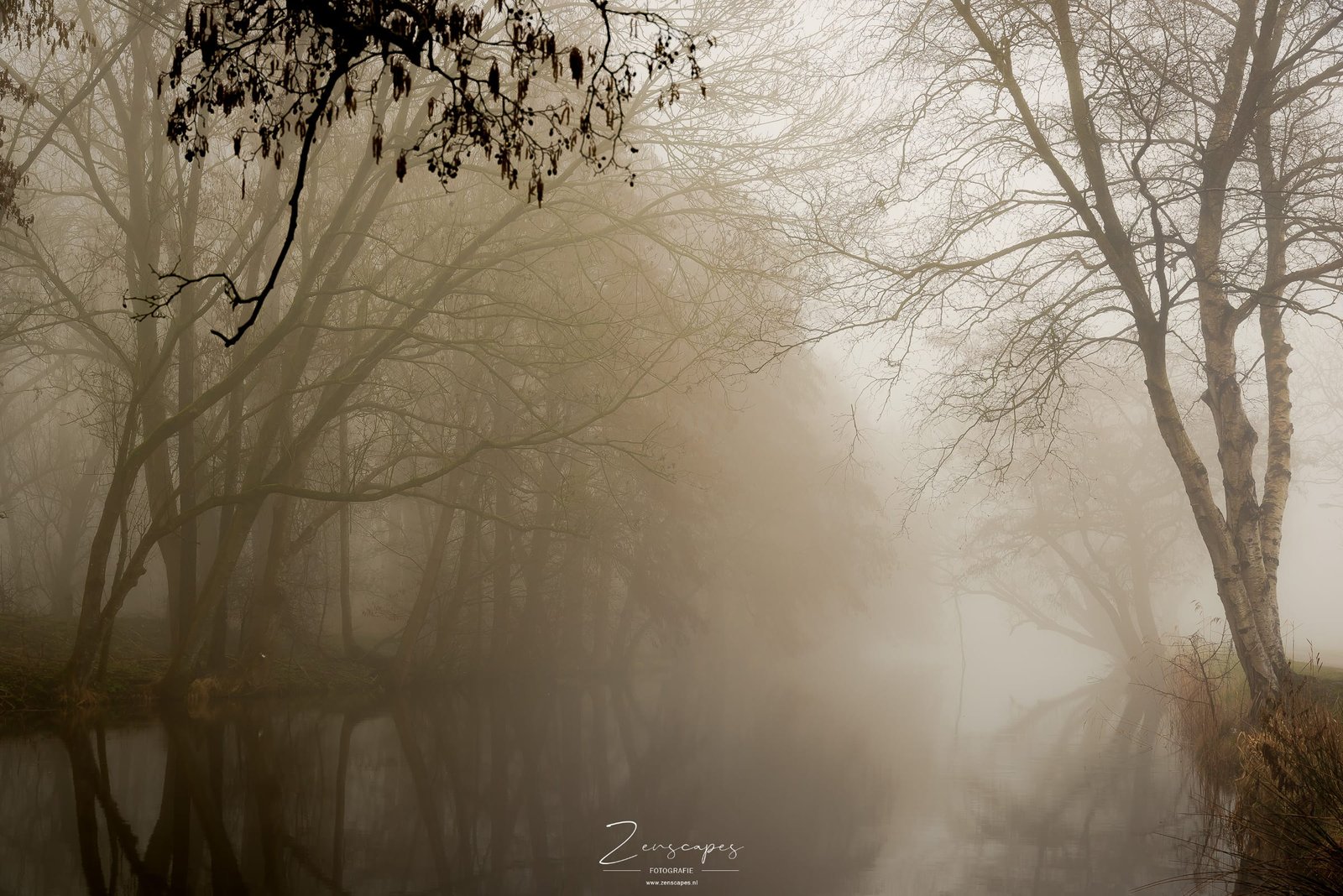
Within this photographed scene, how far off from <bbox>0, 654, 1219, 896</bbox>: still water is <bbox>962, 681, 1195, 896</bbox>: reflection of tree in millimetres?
29

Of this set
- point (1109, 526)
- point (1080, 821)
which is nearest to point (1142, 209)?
point (1080, 821)

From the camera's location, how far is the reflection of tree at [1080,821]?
6223 millimetres

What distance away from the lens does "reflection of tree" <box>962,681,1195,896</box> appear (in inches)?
245

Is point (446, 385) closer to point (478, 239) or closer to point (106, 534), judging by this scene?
point (478, 239)

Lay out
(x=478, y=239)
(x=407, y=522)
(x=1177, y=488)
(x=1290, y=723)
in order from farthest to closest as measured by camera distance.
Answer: (x=1177, y=488) → (x=407, y=522) → (x=478, y=239) → (x=1290, y=723)

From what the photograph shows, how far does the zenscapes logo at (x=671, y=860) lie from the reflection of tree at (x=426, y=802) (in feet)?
0.44

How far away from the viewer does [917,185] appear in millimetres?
10469

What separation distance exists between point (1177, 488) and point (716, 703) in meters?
15.3

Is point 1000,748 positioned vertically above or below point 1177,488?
below

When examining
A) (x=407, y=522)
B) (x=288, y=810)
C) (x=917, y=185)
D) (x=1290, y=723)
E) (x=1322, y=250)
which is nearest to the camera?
(x=1290, y=723)

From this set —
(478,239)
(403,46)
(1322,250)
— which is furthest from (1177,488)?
(403,46)

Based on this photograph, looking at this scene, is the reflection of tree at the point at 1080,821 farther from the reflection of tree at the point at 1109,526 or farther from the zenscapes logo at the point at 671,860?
the reflection of tree at the point at 1109,526

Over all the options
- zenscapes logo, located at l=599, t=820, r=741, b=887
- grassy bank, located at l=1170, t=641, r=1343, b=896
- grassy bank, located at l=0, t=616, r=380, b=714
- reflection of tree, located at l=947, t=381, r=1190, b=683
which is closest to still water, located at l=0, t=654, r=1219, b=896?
zenscapes logo, located at l=599, t=820, r=741, b=887

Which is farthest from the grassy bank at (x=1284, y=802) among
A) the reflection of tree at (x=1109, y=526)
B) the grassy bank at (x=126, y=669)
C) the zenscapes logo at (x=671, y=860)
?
the reflection of tree at (x=1109, y=526)
